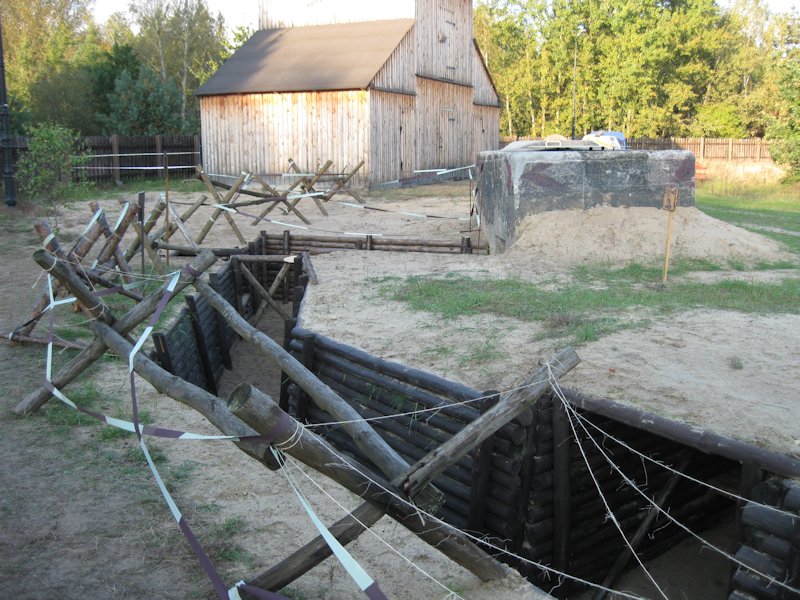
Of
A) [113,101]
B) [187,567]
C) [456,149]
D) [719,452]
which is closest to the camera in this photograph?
[187,567]

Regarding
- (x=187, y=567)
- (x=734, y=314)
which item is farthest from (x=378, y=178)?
(x=187, y=567)

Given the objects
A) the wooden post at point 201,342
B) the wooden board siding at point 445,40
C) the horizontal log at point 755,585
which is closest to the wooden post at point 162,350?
the wooden post at point 201,342

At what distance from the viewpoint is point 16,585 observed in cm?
432

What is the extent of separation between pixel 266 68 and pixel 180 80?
664 inches

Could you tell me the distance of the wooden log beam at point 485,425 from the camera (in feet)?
13.1

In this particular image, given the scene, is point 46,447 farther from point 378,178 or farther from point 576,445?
point 378,178

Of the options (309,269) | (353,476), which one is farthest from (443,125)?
(353,476)

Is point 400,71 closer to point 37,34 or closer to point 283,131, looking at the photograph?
point 283,131

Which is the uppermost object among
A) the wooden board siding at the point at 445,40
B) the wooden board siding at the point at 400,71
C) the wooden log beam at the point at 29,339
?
the wooden board siding at the point at 445,40

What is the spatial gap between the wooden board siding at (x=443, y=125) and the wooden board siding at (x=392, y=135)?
0.72m

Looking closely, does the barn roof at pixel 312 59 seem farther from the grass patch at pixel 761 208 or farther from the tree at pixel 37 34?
the grass patch at pixel 761 208

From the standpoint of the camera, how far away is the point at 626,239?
1220 centimetres

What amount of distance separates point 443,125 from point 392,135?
4287 mm

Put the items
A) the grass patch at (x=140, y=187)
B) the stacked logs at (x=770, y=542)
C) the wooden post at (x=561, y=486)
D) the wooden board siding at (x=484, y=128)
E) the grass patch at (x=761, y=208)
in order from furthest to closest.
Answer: the wooden board siding at (x=484, y=128), the grass patch at (x=140, y=187), the grass patch at (x=761, y=208), the wooden post at (x=561, y=486), the stacked logs at (x=770, y=542)
